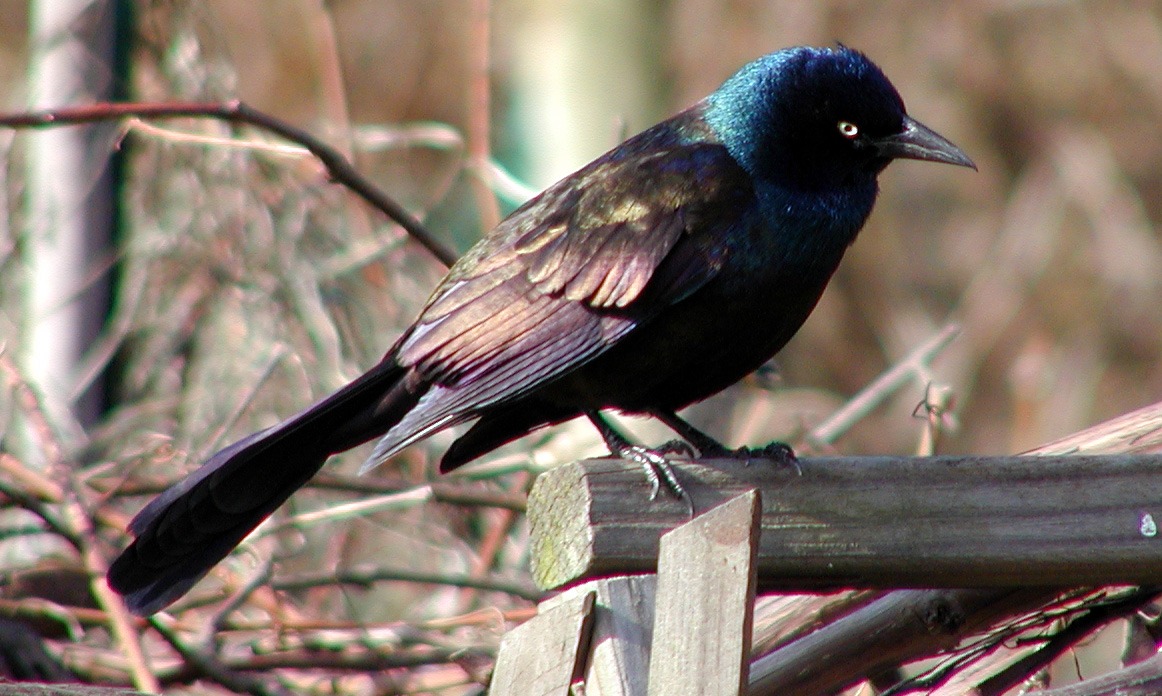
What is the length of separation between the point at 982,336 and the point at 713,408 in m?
5.05

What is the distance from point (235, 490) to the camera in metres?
2.89

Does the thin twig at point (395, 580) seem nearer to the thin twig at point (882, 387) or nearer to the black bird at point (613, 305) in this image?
the black bird at point (613, 305)

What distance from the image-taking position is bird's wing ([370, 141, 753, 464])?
283 centimetres

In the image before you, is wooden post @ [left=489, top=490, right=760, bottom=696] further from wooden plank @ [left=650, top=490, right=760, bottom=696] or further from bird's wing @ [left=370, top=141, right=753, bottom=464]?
bird's wing @ [left=370, top=141, right=753, bottom=464]

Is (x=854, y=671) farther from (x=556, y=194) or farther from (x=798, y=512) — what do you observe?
(x=556, y=194)

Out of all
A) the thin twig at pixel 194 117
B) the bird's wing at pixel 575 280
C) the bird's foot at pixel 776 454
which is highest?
the thin twig at pixel 194 117

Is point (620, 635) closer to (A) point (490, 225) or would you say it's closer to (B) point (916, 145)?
(B) point (916, 145)

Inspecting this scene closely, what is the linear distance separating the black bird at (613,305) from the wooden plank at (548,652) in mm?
783

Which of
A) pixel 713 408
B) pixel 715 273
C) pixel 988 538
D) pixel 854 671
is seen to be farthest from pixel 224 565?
pixel 988 538

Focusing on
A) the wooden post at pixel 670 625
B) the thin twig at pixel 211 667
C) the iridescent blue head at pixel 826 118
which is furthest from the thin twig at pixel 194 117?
the wooden post at pixel 670 625

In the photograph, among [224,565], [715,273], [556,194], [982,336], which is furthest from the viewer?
[982,336]

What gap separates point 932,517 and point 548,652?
61cm

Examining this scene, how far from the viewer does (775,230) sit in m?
2.88

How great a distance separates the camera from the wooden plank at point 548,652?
6.25ft
